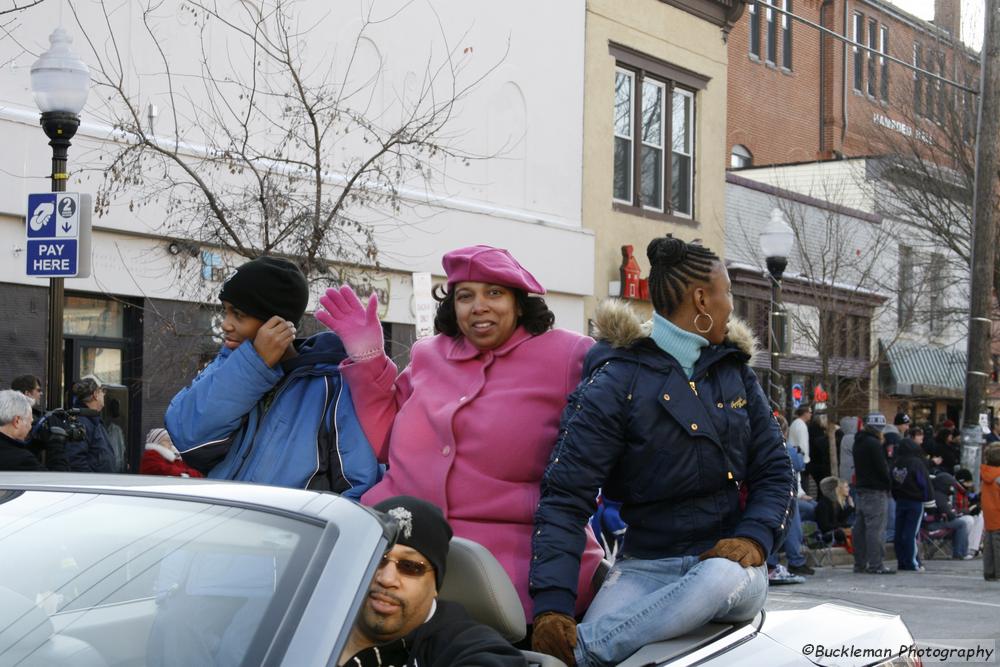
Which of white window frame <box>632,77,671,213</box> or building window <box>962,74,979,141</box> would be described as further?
building window <box>962,74,979,141</box>

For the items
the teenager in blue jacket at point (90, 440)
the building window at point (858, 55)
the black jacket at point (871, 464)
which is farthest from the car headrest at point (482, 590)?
the building window at point (858, 55)

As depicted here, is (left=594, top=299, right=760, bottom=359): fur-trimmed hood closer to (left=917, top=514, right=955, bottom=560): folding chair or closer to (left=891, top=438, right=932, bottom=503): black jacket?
(left=891, top=438, right=932, bottom=503): black jacket

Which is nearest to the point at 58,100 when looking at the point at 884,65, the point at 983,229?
the point at 983,229

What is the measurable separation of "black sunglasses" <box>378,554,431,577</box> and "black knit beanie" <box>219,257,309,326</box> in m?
1.39

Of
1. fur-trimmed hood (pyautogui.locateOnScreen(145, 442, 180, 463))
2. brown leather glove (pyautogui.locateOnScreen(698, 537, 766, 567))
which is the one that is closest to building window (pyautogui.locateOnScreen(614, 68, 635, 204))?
fur-trimmed hood (pyautogui.locateOnScreen(145, 442, 180, 463))

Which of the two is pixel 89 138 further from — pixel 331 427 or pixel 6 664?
pixel 6 664

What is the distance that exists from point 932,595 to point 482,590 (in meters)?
11.5

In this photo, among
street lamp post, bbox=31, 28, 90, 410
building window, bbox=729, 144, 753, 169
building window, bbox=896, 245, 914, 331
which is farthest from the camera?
building window, bbox=729, 144, 753, 169

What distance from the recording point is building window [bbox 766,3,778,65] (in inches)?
1374

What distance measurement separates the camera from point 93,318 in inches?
539

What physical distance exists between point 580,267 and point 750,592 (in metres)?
15.9

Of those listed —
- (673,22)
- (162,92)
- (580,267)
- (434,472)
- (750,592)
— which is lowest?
(750,592)

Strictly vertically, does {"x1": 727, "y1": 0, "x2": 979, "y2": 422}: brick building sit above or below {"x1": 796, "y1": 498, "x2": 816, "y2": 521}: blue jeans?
above

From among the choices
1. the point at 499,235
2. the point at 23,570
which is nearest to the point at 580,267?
the point at 499,235
